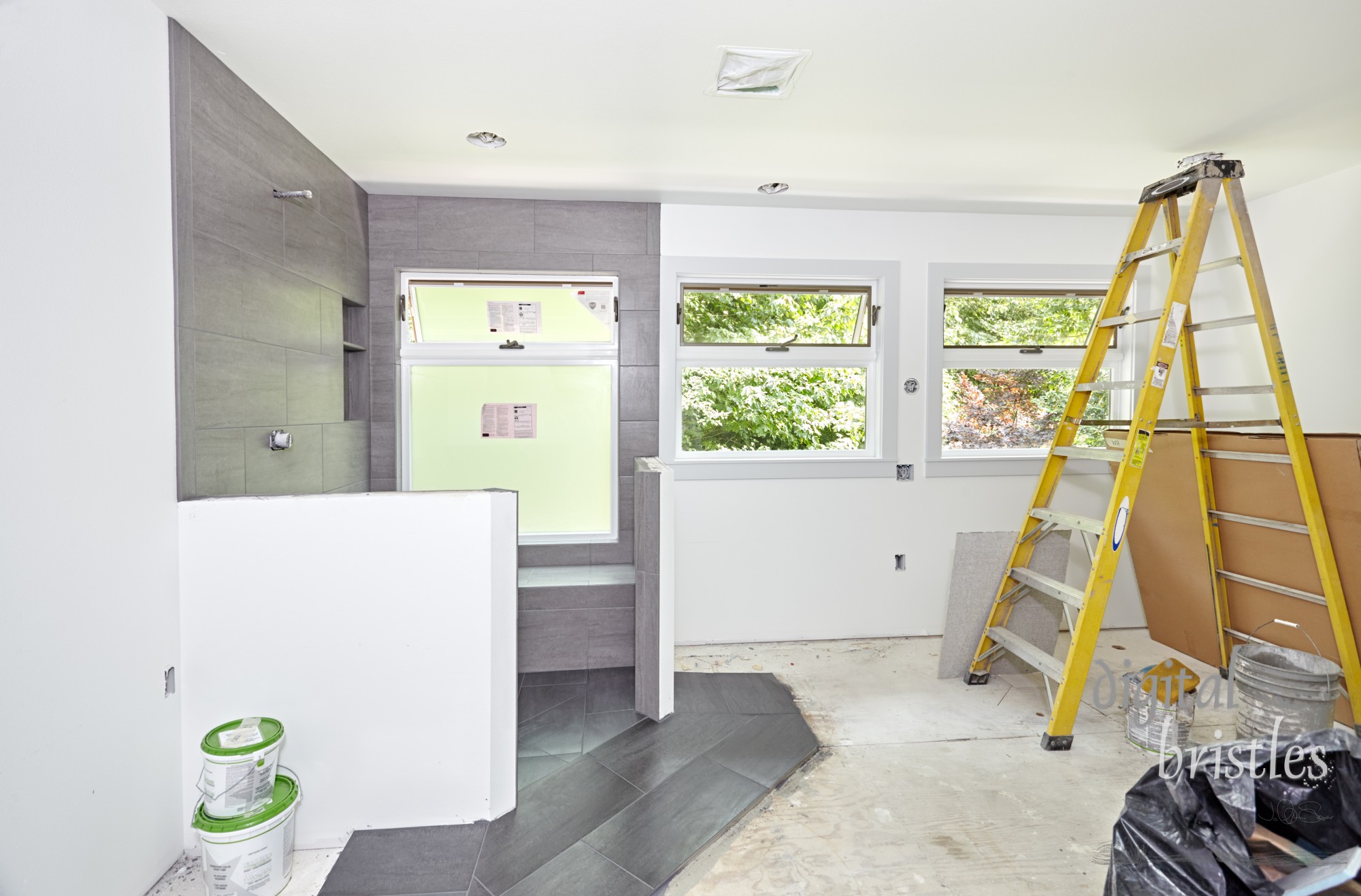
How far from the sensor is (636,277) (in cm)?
360

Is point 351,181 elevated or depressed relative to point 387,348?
elevated

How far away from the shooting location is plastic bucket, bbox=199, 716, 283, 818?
176cm

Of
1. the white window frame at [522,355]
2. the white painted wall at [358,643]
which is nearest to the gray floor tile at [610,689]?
the white window frame at [522,355]

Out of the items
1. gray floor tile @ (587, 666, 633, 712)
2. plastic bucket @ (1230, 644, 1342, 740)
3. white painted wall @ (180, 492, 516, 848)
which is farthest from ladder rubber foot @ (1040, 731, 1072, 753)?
white painted wall @ (180, 492, 516, 848)

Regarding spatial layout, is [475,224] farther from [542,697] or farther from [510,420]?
[542,697]

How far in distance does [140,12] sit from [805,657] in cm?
344

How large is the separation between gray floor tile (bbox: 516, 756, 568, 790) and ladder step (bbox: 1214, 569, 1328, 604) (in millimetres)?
2945

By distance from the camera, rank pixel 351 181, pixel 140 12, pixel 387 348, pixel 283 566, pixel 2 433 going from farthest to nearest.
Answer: pixel 387 348 < pixel 351 181 < pixel 283 566 < pixel 140 12 < pixel 2 433

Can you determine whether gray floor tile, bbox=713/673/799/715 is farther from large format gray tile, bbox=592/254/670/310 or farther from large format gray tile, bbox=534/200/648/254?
large format gray tile, bbox=534/200/648/254

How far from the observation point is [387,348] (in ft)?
11.4

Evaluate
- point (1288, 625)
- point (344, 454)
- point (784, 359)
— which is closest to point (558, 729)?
point (344, 454)

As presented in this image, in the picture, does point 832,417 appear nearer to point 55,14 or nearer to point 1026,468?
point 1026,468

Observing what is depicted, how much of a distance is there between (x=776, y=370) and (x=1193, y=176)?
6.29 ft

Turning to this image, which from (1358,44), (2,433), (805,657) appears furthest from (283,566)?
(1358,44)
